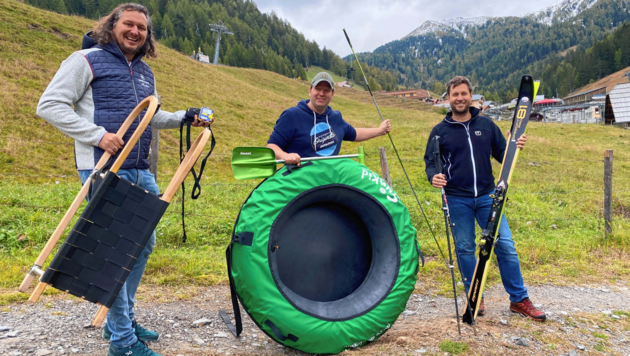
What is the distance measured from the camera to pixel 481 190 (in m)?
3.67

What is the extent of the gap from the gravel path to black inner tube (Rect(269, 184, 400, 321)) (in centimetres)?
42

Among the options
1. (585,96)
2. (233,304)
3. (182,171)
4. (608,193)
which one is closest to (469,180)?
(233,304)

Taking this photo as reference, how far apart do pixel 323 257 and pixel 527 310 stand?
209 cm

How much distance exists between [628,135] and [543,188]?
70.8ft

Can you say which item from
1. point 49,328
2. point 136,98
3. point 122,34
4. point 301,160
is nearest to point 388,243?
point 301,160

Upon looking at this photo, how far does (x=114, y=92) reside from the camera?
265cm

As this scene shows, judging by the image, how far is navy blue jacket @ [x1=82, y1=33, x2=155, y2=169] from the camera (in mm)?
2596

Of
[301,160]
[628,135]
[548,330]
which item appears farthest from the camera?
[628,135]

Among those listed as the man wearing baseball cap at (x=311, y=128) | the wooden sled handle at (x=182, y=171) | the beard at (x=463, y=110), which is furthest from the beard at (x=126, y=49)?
the beard at (x=463, y=110)

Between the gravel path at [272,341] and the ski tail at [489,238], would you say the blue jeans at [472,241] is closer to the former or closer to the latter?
the ski tail at [489,238]

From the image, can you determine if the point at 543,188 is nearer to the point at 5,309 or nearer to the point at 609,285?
the point at 609,285

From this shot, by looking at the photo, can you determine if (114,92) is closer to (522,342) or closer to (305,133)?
(305,133)

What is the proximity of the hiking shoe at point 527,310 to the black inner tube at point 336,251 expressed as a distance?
1.50 metres

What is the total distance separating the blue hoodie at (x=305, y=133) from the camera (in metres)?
3.40
